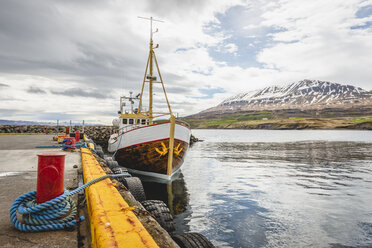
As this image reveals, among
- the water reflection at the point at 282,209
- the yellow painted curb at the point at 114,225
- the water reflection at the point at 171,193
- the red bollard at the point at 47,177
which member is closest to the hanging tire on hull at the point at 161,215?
the yellow painted curb at the point at 114,225

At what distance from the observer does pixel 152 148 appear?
11.9 meters

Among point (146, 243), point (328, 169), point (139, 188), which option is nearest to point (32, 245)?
point (146, 243)

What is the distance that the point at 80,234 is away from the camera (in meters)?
2.67

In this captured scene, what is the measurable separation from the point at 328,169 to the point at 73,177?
17.2m

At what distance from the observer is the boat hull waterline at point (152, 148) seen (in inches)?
465

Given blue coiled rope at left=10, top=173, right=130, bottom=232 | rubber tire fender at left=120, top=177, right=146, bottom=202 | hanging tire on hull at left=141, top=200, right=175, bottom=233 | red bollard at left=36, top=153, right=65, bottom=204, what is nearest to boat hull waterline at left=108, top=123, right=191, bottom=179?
rubber tire fender at left=120, top=177, right=146, bottom=202

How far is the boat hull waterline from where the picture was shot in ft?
38.7

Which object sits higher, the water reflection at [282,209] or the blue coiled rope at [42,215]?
the blue coiled rope at [42,215]

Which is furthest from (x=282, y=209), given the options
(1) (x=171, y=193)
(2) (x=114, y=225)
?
(2) (x=114, y=225)

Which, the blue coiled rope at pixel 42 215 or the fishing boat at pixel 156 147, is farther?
the fishing boat at pixel 156 147

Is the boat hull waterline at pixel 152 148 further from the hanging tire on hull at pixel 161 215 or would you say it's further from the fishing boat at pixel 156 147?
the hanging tire on hull at pixel 161 215

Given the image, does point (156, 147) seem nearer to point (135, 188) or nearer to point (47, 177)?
point (135, 188)

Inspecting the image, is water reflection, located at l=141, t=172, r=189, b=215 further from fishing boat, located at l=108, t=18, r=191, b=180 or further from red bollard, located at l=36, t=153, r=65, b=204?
red bollard, located at l=36, t=153, r=65, b=204

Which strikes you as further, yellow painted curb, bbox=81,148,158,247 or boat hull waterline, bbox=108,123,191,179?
boat hull waterline, bbox=108,123,191,179
